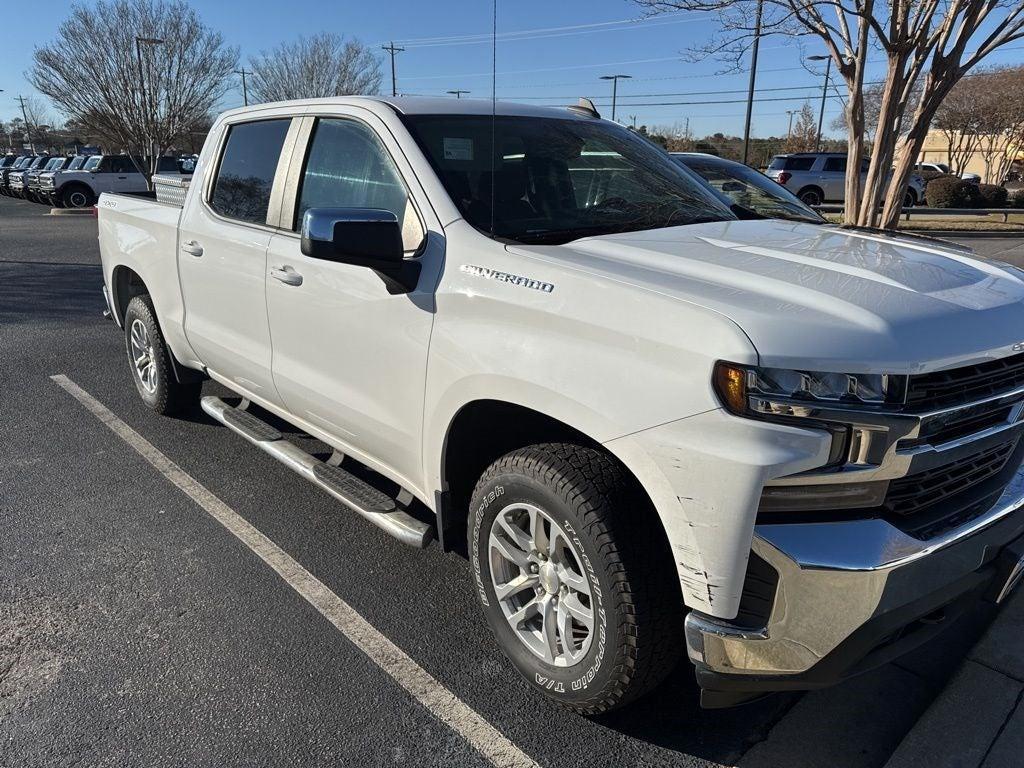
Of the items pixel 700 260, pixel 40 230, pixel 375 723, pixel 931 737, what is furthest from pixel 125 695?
pixel 40 230

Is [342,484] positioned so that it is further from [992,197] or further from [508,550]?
[992,197]

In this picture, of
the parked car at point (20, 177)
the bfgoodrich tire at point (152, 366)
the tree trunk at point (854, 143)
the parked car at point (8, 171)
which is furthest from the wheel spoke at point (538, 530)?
the parked car at point (8, 171)

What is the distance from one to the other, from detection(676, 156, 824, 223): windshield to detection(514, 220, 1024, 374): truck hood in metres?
4.85

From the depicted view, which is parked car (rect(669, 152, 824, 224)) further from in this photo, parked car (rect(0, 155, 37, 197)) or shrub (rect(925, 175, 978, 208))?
parked car (rect(0, 155, 37, 197))

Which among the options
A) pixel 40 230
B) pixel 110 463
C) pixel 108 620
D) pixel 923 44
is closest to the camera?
pixel 108 620

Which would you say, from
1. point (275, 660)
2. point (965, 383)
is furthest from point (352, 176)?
point (965, 383)

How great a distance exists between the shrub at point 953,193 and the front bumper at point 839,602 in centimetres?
2796

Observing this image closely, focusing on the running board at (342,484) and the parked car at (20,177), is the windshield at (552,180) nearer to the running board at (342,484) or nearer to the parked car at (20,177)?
the running board at (342,484)

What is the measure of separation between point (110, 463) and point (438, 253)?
287 centimetres

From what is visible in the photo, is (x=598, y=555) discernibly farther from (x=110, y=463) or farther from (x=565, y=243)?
(x=110, y=463)

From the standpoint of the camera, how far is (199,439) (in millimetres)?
4930

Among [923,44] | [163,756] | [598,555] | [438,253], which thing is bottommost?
[163,756]

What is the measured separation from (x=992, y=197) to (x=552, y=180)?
2985cm

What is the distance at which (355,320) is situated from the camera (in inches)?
121
